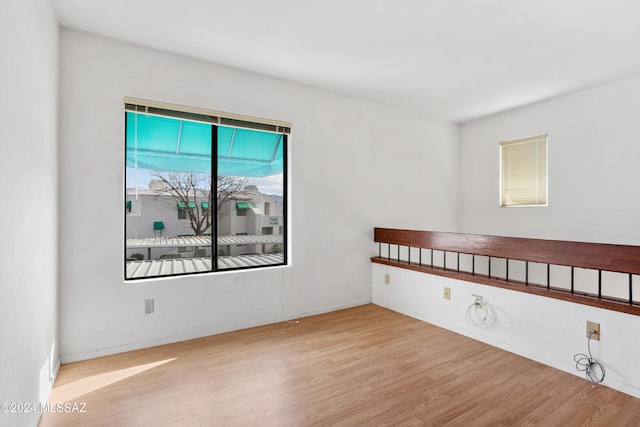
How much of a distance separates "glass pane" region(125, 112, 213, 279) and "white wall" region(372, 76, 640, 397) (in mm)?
2210

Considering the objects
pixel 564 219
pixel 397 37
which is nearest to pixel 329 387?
pixel 397 37

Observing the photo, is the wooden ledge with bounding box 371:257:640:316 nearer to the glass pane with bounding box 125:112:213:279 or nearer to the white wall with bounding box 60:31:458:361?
the white wall with bounding box 60:31:458:361

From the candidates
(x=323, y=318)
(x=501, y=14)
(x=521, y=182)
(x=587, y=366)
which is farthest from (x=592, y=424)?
(x=521, y=182)

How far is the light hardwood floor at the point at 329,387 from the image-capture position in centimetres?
192

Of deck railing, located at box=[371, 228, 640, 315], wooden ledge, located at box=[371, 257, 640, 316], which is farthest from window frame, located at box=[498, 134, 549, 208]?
wooden ledge, located at box=[371, 257, 640, 316]

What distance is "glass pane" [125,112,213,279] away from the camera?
2932 mm

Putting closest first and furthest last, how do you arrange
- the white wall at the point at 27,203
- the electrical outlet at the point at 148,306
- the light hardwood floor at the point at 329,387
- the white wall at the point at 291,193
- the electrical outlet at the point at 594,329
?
the white wall at the point at 27,203
the light hardwood floor at the point at 329,387
the electrical outlet at the point at 594,329
the white wall at the point at 291,193
the electrical outlet at the point at 148,306

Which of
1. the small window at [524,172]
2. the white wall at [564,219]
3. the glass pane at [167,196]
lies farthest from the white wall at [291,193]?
the small window at [524,172]

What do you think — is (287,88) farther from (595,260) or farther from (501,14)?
(595,260)

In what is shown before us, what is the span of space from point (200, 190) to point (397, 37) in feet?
7.30

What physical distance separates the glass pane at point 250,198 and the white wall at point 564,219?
56.6 inches

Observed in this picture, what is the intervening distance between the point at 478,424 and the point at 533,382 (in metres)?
0.75

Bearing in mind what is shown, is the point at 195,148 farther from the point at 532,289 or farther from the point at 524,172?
the point at 524,172

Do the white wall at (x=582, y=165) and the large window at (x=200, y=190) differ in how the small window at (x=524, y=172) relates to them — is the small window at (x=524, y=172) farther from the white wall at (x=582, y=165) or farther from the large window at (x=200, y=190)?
the large window at (x=200, y=190)
